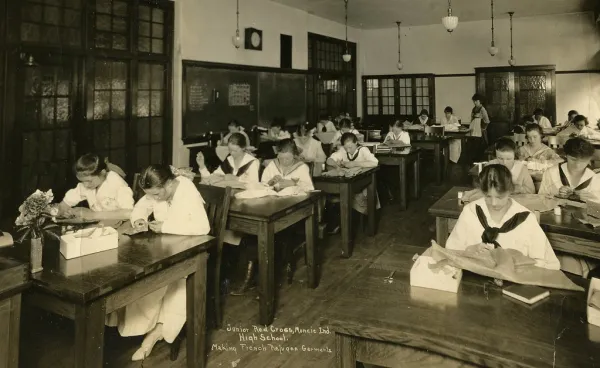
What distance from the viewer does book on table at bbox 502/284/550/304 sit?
5.77ft

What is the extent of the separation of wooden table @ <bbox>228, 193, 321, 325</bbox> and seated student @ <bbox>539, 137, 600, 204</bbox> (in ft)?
6.27

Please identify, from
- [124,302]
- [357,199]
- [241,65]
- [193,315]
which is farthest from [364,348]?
[241,65]

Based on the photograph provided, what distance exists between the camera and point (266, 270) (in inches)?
125

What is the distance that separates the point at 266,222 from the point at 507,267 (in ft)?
5.27

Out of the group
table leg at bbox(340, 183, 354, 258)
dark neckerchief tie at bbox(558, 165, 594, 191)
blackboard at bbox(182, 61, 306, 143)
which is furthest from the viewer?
blackboard at bbox(182, 61, 306, 143)

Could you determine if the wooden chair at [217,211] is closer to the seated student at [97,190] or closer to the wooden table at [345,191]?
the seated student at [97,190]

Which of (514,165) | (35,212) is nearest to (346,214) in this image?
(514,165)

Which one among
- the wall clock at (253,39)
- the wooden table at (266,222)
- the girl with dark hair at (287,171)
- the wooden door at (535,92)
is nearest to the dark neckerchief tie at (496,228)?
the wooden table at (266,222)

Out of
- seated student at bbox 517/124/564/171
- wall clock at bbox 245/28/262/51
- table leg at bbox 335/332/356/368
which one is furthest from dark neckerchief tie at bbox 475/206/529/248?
wall clock at bbox 245/28/262/51

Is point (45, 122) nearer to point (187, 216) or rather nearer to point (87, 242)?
point (187, 216)

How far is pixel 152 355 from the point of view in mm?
2934

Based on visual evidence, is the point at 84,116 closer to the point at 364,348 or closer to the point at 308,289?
the point at 308,289

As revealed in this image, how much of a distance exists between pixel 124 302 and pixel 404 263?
1.31 metres

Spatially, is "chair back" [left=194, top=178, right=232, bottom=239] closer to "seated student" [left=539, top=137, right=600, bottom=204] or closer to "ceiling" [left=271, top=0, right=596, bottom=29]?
"seated student" [left=539, top=137, right=600, bottom=204]
